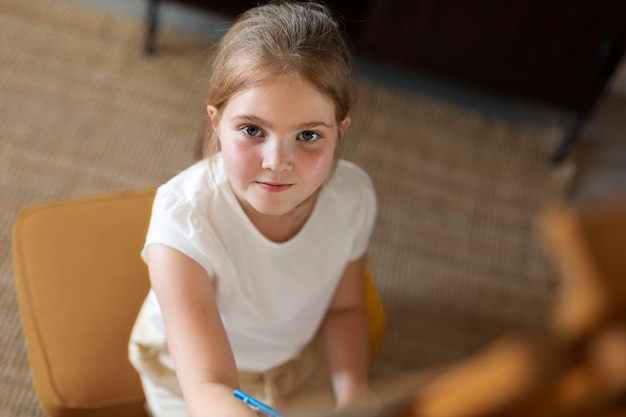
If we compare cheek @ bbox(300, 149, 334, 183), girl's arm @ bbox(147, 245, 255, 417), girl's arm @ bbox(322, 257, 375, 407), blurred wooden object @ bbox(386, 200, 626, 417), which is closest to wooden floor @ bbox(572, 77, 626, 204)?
girl's arm @ bbox(322, 257, 375, 407)

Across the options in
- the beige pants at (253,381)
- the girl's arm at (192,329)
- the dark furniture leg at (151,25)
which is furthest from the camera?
the dark furniture leg at (151,25)

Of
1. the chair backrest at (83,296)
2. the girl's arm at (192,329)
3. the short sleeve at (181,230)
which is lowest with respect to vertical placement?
the chair backrest at (83,296)

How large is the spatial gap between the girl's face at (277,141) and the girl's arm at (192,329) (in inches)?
4.7

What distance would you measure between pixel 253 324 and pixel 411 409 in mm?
820

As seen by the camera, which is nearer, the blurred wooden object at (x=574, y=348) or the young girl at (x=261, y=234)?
the blurred wooden object at (x=574, y=348)

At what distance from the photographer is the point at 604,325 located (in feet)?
0.70

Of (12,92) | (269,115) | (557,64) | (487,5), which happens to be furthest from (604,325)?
(12,92)

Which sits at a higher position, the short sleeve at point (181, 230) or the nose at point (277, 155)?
the nose at point (277, 155)

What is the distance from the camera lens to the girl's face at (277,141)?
0.86 meters

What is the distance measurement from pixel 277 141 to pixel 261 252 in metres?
0.18

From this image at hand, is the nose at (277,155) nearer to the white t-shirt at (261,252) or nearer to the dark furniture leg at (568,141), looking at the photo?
the white t-shirt at (261,252)

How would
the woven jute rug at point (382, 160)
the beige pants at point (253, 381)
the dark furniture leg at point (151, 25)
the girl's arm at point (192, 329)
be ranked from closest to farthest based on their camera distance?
the girl's arm at point (192, 329) < the beige pants at point (253, 381) < the woven jute rug at point (382, 160) < the dark furniture leg at point (151, 25)

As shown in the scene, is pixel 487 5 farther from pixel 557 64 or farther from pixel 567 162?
pixel 567 162

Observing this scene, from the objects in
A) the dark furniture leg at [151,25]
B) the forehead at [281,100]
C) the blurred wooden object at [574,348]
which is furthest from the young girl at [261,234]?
the dark furniture leg at [151,25]
